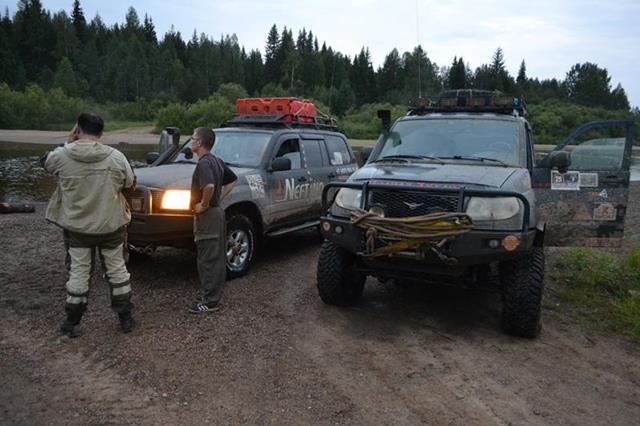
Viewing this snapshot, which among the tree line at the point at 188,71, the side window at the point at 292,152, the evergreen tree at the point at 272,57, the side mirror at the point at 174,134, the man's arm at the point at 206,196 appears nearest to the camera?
the man's arm at the point at 206,196

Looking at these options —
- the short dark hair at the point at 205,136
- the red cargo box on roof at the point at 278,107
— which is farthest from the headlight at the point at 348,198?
the red cargo box on roof at the point at 278,107

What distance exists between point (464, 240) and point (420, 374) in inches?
43.8

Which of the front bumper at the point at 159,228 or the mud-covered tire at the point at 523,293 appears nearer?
the mud-covered tire at the point at 523,293

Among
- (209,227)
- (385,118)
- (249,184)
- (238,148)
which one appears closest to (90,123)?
(209,227)

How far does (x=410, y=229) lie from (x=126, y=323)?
2.54m

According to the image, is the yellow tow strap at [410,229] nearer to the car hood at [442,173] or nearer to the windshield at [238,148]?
the car hood at [442,173]

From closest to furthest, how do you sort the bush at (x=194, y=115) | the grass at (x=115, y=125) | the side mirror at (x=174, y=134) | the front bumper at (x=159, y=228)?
1. the front bumper at (x=159, y=228)
2. the side mirror at (x=174, y=134)
3. the bush at (x=194, y=115)
4. the grass at (x=115, y=125)

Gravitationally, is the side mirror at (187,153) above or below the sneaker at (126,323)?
above

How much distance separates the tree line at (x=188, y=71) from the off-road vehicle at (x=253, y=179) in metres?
68.3

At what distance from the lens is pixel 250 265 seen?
7062mm

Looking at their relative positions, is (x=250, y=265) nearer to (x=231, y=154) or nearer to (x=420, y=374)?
(x=231, y=154)

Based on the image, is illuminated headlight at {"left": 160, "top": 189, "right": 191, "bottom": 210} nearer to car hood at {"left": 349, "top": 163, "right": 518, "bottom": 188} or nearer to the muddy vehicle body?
the muddy vehicle body

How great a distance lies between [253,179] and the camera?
676cm

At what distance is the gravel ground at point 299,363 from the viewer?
3518 mm
